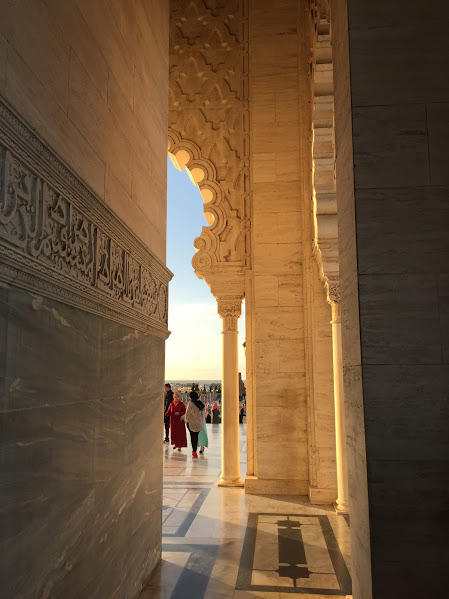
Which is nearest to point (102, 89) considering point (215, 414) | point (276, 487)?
point (276, 487)

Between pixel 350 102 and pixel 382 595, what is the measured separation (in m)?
1.84

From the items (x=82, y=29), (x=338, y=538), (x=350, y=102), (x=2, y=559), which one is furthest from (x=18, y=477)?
(x=338, y=538)

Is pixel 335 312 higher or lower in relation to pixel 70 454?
higher

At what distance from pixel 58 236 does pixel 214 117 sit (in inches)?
207

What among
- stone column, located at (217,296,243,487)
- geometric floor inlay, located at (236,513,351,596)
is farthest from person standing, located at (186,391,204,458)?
geometric floor inlay, located at (236,513,351,596)

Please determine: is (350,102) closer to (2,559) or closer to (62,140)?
(62,140)

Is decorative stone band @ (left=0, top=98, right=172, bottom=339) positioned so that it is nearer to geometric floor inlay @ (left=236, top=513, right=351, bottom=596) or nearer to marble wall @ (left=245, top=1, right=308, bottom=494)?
geometric floor inlay @ (left=236, top=513, right=351, bottom=596)

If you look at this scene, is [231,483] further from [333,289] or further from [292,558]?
[333,289]

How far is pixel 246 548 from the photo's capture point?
4.31m

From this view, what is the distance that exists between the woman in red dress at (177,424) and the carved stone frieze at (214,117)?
3313 mm

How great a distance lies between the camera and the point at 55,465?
7.09 feet

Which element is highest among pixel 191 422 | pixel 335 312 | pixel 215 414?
pixel 335 312

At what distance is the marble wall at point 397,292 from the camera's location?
6.18ft

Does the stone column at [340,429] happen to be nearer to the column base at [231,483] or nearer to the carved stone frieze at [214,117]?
the column base at [231,483]
